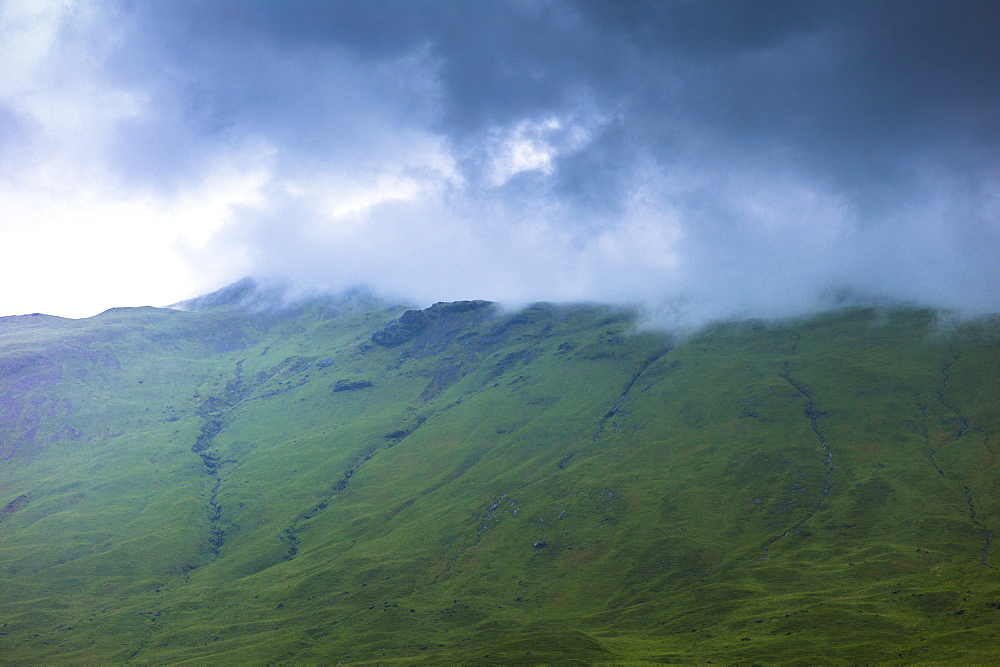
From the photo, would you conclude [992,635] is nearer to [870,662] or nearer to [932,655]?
[932,655]

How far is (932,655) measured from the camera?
19212 centimetres

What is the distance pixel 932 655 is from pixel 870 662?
15076mm

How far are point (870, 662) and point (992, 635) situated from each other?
31.2m

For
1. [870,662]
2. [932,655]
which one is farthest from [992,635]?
[870,662]

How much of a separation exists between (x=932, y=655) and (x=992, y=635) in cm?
1759

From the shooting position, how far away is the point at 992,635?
638ft

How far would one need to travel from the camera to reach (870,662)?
198875 millimetres
